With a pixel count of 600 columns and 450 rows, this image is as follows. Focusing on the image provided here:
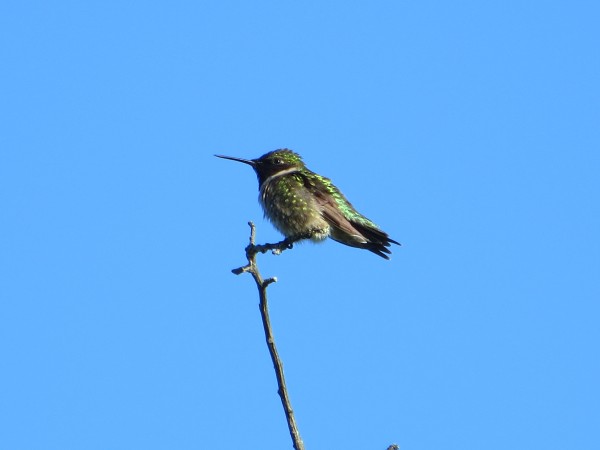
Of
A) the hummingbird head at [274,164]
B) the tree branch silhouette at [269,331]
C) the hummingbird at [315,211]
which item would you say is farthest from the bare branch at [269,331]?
the hummingbird head at [274,164]

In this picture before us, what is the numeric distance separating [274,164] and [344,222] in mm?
1174

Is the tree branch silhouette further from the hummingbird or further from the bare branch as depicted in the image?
the hummingbird

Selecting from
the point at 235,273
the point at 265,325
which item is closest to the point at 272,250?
the point at 235,273

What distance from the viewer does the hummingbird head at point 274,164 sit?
912 centimetres

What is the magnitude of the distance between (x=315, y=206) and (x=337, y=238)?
528mm

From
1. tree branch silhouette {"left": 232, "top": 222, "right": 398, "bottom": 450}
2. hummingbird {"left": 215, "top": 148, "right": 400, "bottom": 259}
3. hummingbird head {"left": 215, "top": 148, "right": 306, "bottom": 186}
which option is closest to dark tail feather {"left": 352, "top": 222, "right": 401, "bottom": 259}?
hummingbird {"left": 215, "top": 148, "right": 400, "bottom": 259}

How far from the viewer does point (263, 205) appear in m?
8.71

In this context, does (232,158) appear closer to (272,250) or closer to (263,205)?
(263,205)

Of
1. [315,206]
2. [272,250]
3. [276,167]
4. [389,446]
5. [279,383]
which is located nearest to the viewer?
[389,446]

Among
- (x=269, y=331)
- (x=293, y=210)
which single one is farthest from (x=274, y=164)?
(x=269, y=331)

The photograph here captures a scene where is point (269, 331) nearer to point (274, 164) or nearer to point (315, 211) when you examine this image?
point (315, 211)

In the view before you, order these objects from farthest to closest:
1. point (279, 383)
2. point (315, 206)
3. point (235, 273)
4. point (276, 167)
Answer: point (276, 167), point (315, 206), point (235, 273), point (279, 383)

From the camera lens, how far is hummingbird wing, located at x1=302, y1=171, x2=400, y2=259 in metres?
8.41

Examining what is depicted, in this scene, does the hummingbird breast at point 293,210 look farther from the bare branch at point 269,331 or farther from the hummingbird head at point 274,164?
the bare branch at point 269,331
